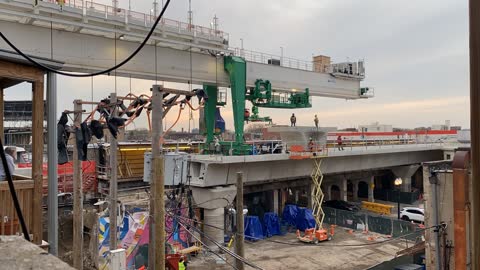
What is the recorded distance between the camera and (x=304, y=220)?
26.1 m

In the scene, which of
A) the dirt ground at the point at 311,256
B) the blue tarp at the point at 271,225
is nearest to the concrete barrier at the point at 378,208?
the dirt ground at the point at 311,256

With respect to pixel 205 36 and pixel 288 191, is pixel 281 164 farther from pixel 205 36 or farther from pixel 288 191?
pixel 205 36

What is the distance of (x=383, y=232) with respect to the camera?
976 inches

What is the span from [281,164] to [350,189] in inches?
671

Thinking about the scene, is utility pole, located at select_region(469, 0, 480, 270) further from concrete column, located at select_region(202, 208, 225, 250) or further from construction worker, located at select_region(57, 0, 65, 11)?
concrete column, located at select_region(202, 208, 225, 250)

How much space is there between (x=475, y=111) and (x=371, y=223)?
83.7ft

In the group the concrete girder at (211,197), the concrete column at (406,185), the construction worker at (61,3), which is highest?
the construction worker at (61,3)

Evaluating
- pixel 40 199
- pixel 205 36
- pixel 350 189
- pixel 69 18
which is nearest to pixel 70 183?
pixel 69 18

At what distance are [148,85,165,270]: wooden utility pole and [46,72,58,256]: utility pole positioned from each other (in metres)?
2.10

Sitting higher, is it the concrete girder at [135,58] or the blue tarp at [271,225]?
the concrete girder at [135,58]

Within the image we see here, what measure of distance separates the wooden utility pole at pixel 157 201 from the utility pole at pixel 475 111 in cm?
746

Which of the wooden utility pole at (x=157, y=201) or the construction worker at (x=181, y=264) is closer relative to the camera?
the wooden utility pole at (x=157, y=201)

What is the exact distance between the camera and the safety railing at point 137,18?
57.6 ft

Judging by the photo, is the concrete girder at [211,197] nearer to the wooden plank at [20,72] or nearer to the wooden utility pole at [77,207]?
the wooden utility pole at [77,207]
